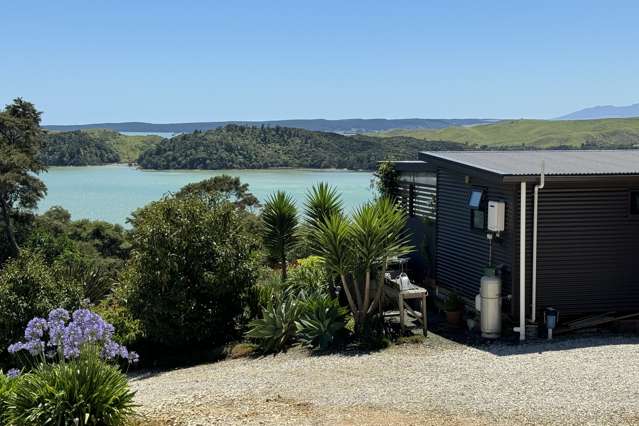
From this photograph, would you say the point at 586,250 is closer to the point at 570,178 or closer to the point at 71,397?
the point at 570,178

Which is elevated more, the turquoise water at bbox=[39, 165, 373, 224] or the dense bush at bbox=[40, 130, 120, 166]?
the dense bush at bbox=[40, 130, 120, 166]

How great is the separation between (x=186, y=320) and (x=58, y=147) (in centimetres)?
8936

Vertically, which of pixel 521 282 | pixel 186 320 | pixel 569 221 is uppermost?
pixel 569 221

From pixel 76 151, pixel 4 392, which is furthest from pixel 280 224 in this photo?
pixel 76 151

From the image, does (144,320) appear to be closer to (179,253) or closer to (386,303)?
(179,253)

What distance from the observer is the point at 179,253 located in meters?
11.4

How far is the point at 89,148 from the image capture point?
324 feet

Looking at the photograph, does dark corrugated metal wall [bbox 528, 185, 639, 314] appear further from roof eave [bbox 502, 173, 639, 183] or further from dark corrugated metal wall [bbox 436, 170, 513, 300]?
dark corrugated metal wall [bbox 436, 170, 513, 300]

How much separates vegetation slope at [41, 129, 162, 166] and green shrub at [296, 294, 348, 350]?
272ft

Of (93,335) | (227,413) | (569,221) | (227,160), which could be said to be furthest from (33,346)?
(227,160)

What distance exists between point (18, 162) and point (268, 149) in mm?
50108

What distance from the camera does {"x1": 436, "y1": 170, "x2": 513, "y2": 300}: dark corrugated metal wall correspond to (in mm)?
10781

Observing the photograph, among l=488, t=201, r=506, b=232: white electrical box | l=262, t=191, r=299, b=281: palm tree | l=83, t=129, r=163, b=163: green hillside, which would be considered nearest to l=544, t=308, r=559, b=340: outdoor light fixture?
l=488, t=201, r=506, b=232: white electrical box

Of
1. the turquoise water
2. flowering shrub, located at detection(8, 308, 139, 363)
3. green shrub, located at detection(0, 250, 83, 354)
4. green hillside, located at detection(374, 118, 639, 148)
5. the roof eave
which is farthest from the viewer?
green hillside, located at detection(374, 118, 639, 148)
